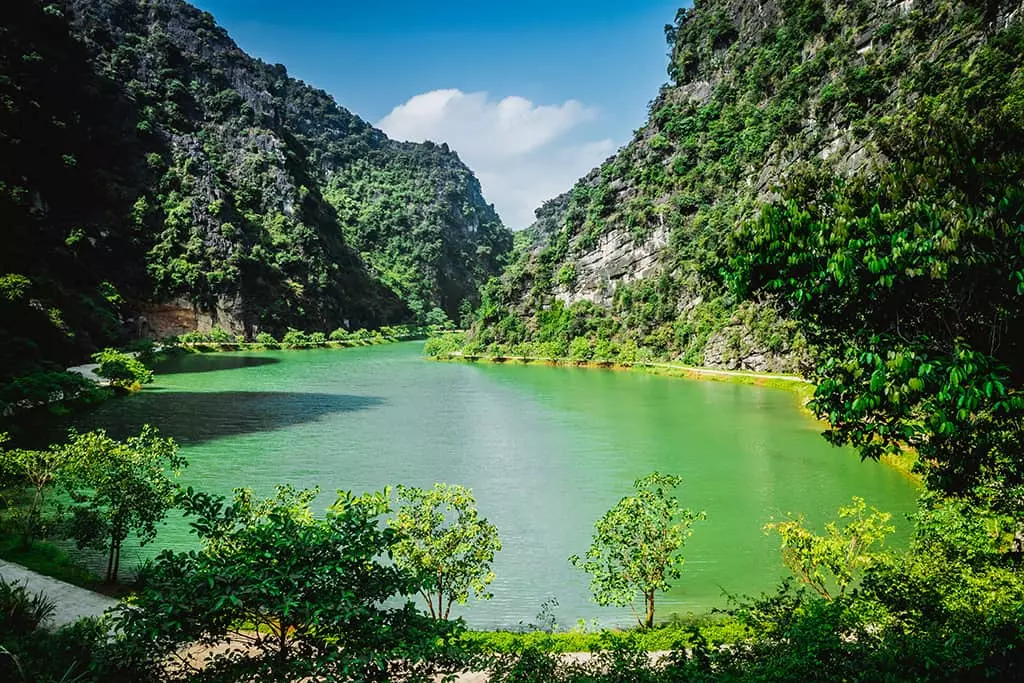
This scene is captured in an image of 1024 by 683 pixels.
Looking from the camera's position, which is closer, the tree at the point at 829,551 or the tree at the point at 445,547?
the tree at the point at 445,547

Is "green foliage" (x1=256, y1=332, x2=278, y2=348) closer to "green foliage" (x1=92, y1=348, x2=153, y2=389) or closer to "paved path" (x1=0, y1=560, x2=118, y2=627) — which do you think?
"green foliage" (x1=92, y1=348, x2=153, y2=389)

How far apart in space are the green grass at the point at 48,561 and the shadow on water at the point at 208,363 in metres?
45.1

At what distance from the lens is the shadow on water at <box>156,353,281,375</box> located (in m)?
57.5

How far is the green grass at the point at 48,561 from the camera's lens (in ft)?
40.2

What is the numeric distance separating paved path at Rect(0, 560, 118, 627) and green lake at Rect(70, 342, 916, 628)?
364cm

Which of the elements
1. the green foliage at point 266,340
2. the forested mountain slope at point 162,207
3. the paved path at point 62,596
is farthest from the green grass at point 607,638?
the green foliage at point 266,340

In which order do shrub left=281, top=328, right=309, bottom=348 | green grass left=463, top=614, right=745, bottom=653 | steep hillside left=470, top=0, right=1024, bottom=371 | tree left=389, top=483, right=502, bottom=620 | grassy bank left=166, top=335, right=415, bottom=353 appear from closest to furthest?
green grass left=463, top=614, right=745, bottom=653
tree left=389, top=483, right=502, bottom=620
steep hillside left=470, top=0, right=1024, bottom=371
grassy bank left=166, top=335, right=415, bottom=353
shrub left=281, top=328, right=309, bottom=348

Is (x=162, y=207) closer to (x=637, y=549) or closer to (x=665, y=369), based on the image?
(x=665, y=369)

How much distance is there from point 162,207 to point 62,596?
9509cm

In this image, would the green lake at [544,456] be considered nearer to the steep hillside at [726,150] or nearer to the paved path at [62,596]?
the paved path at [62,596]

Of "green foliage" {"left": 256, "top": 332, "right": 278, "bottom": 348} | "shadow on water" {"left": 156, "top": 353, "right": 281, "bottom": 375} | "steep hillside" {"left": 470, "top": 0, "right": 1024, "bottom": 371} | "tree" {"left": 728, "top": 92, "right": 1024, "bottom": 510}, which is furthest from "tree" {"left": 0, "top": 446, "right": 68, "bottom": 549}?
"green foliage" {"left": 256, "top": 332, "right": 278, "bottom": 348}

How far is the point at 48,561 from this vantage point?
12977 mm

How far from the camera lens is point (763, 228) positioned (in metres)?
7.30

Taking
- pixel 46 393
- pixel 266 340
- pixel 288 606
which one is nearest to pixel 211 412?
pixel 46 393
